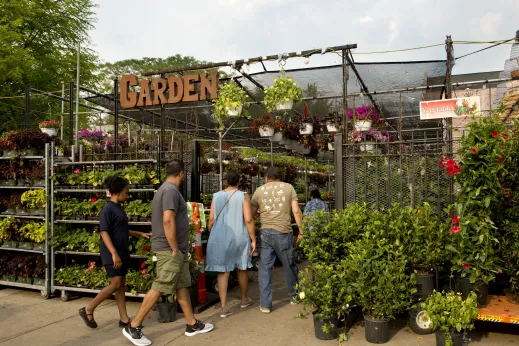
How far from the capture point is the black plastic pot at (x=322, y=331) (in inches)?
174

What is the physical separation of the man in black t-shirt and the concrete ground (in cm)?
25

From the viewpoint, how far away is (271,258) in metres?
5.53

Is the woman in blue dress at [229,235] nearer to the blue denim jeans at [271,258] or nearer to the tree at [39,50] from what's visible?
the blue denim jeans at [271,258]

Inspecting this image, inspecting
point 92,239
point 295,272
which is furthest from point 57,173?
point 295,272

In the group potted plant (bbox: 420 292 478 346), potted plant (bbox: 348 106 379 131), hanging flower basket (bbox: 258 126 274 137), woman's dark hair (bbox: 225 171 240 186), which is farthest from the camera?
hanging flower basket (bbox: 258 126 274 137)

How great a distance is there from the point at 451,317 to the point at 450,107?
10.8ft

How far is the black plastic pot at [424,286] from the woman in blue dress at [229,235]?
2007 millimetres

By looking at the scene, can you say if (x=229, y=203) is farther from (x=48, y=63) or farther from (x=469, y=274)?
(x=48, y=63)

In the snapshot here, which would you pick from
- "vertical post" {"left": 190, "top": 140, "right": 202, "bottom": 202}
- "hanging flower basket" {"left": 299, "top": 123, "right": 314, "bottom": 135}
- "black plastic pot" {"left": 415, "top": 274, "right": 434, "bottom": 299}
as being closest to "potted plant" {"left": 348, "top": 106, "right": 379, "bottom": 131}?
"hanging flower basket" {"left": 299, "top": 123, "right": 314, "bottom": 135}

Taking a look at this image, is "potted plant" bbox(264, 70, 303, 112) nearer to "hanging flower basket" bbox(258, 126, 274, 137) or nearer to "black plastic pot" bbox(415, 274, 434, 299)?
"hanging flower basket" bbox(258, 126, 274, 137)

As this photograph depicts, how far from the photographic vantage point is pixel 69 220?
618 centimetres

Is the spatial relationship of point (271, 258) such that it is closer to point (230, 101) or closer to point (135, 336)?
point (135, 336)

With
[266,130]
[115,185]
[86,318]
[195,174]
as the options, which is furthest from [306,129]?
[86,318]

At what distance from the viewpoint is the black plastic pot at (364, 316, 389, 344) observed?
4.27m
